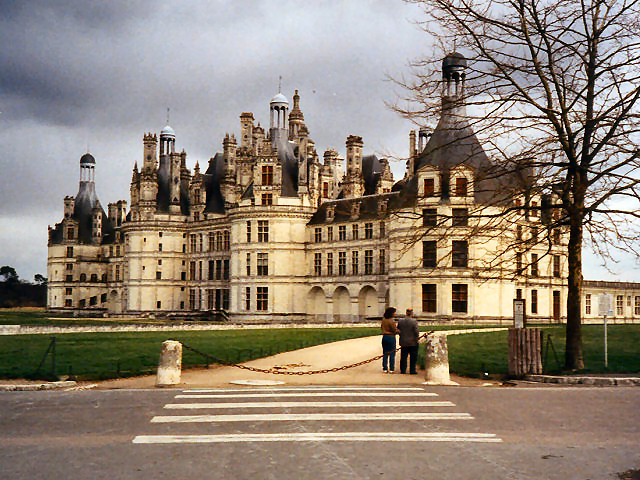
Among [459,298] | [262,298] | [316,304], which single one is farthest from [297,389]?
[316,304]

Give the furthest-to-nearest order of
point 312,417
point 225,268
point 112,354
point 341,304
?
point 225,268
point 341,304
point 112,354
point 312,417

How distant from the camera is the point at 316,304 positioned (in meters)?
66.2

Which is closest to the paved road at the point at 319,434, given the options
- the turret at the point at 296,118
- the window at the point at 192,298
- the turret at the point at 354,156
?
the turret at the point at 354,156

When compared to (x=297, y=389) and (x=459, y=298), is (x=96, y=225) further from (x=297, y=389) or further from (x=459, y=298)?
(x=297, y=389)

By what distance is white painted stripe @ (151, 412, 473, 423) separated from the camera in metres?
13.2

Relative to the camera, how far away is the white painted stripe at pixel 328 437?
11492mm

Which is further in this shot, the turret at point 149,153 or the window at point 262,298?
the turret at point 149,153

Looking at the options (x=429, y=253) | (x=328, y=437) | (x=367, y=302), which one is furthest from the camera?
(x=367, y=302)

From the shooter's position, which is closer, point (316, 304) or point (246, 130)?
point (316, 304)

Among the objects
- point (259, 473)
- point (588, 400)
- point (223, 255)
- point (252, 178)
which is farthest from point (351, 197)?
point (259, 473)

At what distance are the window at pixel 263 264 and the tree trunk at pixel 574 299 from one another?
1810 inches

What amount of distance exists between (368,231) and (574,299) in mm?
40551

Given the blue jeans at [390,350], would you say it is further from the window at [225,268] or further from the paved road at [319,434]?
the window at [225,268]

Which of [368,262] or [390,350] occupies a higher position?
[368,262]
